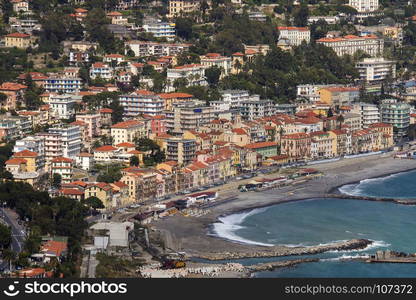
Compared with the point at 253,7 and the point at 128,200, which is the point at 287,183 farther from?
the point at 253,7

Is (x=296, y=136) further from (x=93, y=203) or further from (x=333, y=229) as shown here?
(x=93, y=203)

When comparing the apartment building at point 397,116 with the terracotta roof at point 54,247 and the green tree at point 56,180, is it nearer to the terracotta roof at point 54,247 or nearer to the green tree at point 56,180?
the green tree at point 56,180

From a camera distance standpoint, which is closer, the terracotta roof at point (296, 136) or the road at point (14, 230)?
the road at point (14, 230)

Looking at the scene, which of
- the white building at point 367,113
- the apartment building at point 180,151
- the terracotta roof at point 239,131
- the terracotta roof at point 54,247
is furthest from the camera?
the white building at point 367,113

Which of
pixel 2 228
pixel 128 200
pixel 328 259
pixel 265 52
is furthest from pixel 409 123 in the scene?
pixel 2 228

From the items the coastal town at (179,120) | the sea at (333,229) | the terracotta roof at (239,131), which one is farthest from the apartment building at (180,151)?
the sea at (333,229)

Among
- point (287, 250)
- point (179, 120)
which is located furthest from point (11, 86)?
point (287, 250)

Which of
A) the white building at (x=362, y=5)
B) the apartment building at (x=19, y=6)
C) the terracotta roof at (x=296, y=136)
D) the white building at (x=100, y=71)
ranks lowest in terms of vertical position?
the terracotta roof at (x=296, y=136)
